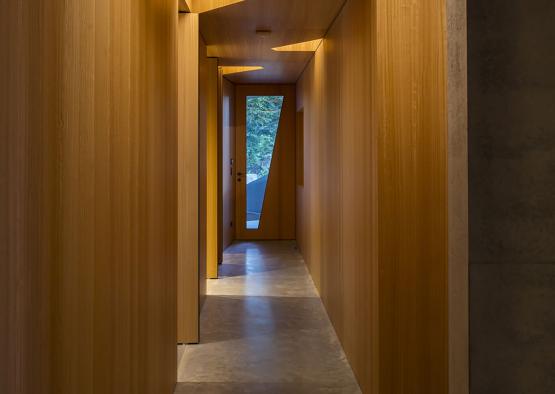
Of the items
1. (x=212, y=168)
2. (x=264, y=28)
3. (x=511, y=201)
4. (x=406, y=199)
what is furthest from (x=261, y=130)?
(x=511, y=201)

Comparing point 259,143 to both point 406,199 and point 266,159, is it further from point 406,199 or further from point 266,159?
point 406,199

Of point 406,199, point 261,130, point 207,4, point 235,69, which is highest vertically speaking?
point 235,69

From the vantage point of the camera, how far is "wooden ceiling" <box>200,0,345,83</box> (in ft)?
14.4

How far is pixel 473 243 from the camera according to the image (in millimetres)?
1488

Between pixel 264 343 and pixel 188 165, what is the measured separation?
141 cm

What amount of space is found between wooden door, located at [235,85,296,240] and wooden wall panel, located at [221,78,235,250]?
179mm

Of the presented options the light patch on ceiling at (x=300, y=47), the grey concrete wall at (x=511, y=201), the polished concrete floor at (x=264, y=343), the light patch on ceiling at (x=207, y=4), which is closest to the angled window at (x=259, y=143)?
the polished concrete floor at (x=264, y=343)

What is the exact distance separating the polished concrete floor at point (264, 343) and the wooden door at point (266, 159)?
2681 millimetres

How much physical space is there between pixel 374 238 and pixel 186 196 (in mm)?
1821

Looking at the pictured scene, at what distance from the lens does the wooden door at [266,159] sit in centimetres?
923

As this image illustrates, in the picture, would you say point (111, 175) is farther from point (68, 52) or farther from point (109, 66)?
point (68, 52)

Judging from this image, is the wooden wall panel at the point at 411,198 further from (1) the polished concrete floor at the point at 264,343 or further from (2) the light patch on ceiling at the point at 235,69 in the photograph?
(2) the light patch on ceiling at the point at 235,69

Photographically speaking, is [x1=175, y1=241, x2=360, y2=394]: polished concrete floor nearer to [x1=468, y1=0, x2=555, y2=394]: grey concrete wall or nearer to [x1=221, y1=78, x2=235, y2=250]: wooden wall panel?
[x1=221, y1=78, x2=235, y2=250]: wooden wall panel

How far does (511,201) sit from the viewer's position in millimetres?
1491
